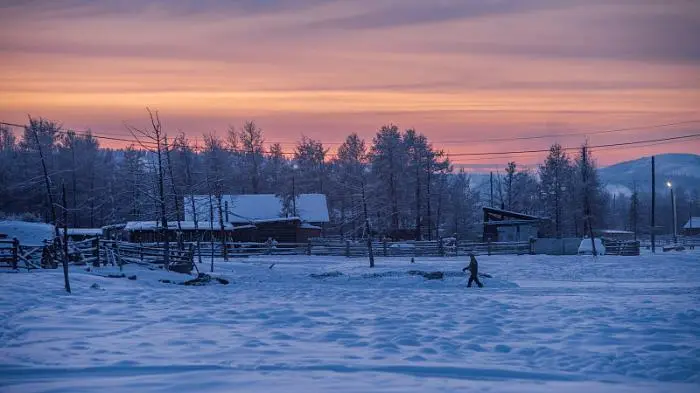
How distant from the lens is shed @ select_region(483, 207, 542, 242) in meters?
55.4

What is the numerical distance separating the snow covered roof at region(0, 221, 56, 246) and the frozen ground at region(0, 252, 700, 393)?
66.5 feet

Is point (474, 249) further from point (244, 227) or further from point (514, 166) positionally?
point (514, 166)

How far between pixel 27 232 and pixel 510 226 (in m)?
36.7

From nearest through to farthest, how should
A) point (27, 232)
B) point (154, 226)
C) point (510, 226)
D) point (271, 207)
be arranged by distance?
point (27, 232) < point (154, 226) < point (510, 226) < point (271, 207)

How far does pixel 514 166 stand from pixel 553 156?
5.08 m

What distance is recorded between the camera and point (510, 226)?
185 feet

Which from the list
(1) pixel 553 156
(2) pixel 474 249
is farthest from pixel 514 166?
(2) pixel 474 249

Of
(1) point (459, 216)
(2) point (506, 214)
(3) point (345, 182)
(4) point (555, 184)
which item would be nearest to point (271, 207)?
(3) point (345, 182)

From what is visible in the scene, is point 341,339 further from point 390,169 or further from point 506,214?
point 390,169

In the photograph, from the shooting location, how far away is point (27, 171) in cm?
7369

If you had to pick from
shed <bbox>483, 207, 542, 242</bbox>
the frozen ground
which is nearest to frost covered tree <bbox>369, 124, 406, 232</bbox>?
shed <bbox>483, 207, 542, 242</bbox>

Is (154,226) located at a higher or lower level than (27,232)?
higher

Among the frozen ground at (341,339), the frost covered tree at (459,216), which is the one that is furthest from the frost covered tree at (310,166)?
the frozen ground at (341,339)

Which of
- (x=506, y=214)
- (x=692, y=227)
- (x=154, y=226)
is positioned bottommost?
(x=692, y=227)
